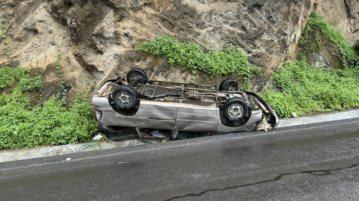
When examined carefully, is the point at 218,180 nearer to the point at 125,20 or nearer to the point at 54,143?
the point at 54,143

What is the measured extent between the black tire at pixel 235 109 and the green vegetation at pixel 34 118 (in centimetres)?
352

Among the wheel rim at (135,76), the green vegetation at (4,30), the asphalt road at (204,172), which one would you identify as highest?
the green vegetation at (4,30)

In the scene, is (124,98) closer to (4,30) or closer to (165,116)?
(165,116)

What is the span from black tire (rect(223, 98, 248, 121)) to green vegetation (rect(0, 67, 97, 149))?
11.6 feet

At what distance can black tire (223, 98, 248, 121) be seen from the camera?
531 cm

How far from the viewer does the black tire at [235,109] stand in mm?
5312

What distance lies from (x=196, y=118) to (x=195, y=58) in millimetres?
3254

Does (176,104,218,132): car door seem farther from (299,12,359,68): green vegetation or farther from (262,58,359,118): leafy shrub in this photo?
(299,12,359,68): green vegetation

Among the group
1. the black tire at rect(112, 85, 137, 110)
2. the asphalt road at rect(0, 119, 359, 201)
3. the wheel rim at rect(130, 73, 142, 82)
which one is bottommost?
the asphalt road at rect(0, 119, 359, 201)

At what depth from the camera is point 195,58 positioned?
312 inches

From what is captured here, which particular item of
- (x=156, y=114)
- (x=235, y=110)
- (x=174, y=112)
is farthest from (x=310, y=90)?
(x=156, y=114)

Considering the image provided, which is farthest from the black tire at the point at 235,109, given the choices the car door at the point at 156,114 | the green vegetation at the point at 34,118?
the green vegetation at the point at 34,118

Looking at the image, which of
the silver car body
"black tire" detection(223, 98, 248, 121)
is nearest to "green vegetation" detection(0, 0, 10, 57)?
the silver car body

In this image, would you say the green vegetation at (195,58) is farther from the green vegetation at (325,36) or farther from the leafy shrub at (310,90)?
the green vegetation at (325,36)
